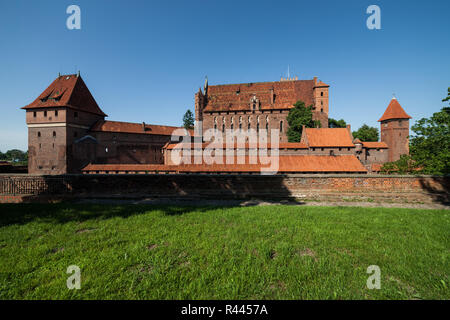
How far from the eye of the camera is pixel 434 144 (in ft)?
→ 38.6

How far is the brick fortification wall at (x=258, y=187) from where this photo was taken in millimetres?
8953

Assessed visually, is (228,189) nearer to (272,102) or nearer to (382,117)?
(272,102)

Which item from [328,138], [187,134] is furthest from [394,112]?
[187,134]

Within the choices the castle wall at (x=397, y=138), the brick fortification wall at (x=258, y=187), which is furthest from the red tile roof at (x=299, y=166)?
the castle wall at (x=397, y=138)

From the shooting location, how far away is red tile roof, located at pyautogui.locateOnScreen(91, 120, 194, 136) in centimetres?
3040

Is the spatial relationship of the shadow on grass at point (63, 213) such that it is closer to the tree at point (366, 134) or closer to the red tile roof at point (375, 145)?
the red tile roof at point (375, 145)

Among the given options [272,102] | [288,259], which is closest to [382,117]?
[272,102]

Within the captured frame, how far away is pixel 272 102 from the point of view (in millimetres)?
38562

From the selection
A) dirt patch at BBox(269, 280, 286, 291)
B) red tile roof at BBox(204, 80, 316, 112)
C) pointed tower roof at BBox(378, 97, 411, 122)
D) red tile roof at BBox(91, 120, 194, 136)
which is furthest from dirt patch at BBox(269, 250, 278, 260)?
pointed tower roof at BBox(378, 97, 411, 122)

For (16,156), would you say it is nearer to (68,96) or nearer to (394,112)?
(68,96)

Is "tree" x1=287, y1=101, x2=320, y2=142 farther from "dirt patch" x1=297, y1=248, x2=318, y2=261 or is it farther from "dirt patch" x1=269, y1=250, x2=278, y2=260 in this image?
"dirt patch" x1=269, y1=250, x2=278, y2=260

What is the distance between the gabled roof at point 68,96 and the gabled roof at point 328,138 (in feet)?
121
